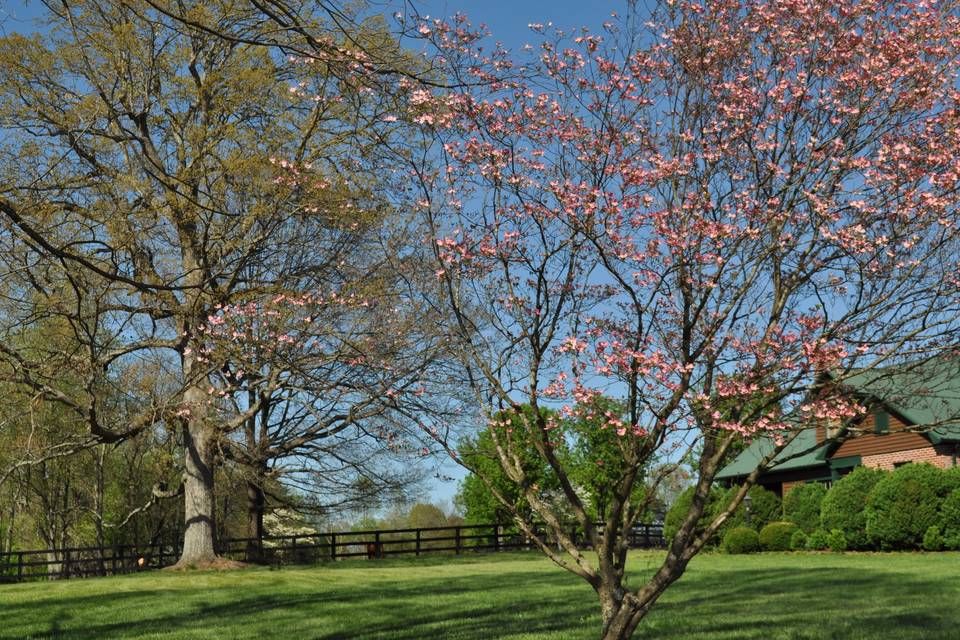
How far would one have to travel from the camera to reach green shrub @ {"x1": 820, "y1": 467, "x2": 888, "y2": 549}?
1124 inches

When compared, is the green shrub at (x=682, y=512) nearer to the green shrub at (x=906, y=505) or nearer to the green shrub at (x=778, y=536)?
the green shrub at (x=778, y=536)

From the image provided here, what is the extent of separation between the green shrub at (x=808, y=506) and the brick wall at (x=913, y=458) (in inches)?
84.6

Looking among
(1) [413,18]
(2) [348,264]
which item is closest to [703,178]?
(1) [413,18]

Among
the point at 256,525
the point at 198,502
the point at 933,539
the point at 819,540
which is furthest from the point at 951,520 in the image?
the point at 256,525

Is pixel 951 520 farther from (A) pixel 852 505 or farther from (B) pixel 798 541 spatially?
(B) pixel 798 541

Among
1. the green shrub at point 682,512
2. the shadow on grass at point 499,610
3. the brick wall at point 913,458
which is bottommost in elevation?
the shadow on grass at point 499,610

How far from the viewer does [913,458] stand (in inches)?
1220

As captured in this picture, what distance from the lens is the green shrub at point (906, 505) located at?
26.2 meters

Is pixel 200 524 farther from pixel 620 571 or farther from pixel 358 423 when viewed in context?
pixel 620 571

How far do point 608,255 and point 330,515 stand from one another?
24103mm

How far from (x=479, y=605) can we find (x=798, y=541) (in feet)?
64.0

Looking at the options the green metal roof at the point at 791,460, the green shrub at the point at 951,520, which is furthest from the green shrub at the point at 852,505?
the green shrub at the point at 951,520

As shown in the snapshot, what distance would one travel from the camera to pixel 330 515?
30266mm

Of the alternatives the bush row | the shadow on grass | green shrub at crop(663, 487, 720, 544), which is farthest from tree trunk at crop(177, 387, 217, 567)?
green shrub at crop(663, 487, 720, 544)
